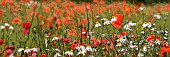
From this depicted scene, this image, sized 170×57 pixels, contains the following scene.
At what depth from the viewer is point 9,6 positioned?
11.5 m

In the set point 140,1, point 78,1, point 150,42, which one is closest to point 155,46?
point 150,42

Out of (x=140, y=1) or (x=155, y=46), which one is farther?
(x=140, y=1)

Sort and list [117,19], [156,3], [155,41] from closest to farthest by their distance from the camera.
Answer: [117,19], [155,41], [156,3]

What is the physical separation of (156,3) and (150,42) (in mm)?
16246

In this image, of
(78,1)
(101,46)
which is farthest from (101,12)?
(101,46)

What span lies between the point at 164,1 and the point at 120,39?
1665cm

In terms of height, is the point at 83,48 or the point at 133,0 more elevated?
the point at 83,48

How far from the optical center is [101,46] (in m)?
4.34

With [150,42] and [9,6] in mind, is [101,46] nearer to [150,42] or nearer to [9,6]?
[150,42]

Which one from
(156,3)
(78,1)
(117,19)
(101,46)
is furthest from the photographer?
(156,3)

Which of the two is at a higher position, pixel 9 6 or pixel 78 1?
pixel 9 6

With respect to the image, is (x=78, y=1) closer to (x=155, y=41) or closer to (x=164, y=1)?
(x=164, y=1)

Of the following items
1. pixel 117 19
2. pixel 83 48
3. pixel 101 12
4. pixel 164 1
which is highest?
pixel 117 19

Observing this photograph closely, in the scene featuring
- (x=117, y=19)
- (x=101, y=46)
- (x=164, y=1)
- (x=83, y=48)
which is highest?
(x=117, y=19)
